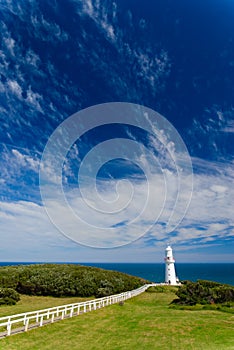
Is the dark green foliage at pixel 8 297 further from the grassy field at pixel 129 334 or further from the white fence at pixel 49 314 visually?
the grassy field at pixel 129 334

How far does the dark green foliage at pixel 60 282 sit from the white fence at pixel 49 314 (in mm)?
3814

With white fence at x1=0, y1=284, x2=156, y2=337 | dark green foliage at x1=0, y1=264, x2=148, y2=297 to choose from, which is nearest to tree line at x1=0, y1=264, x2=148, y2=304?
dark green foliage at x1=0, y1=264, x2=148, y2=297

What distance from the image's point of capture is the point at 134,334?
16.1m

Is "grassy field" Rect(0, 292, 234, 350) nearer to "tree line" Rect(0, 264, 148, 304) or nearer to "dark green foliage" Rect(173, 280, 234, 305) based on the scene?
"dark green foliage" Rect(173, 280, 234, 305)

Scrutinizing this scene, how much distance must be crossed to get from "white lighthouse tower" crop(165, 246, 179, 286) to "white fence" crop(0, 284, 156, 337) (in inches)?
672

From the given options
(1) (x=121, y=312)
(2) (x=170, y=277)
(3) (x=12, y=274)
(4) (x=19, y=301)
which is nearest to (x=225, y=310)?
(1) (x=121, y=312)

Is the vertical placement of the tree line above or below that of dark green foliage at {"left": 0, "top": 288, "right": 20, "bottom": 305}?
above

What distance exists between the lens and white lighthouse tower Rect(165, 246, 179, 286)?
62.8m

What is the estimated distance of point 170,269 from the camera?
64250 millimetres

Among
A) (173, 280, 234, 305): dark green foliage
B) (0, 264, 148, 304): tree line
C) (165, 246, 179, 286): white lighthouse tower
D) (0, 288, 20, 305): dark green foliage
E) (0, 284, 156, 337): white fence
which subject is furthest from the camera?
(165, 246, 179, 286): white lighthouse tower

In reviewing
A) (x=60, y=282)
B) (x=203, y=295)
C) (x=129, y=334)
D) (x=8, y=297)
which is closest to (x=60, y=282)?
(x=60, y=282)

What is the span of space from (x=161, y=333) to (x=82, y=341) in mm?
4657

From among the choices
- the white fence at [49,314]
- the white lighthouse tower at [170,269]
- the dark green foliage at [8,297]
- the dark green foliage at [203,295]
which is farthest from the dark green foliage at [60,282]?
the white lighthouse tower at [170,269]

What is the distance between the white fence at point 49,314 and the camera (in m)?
15.0
